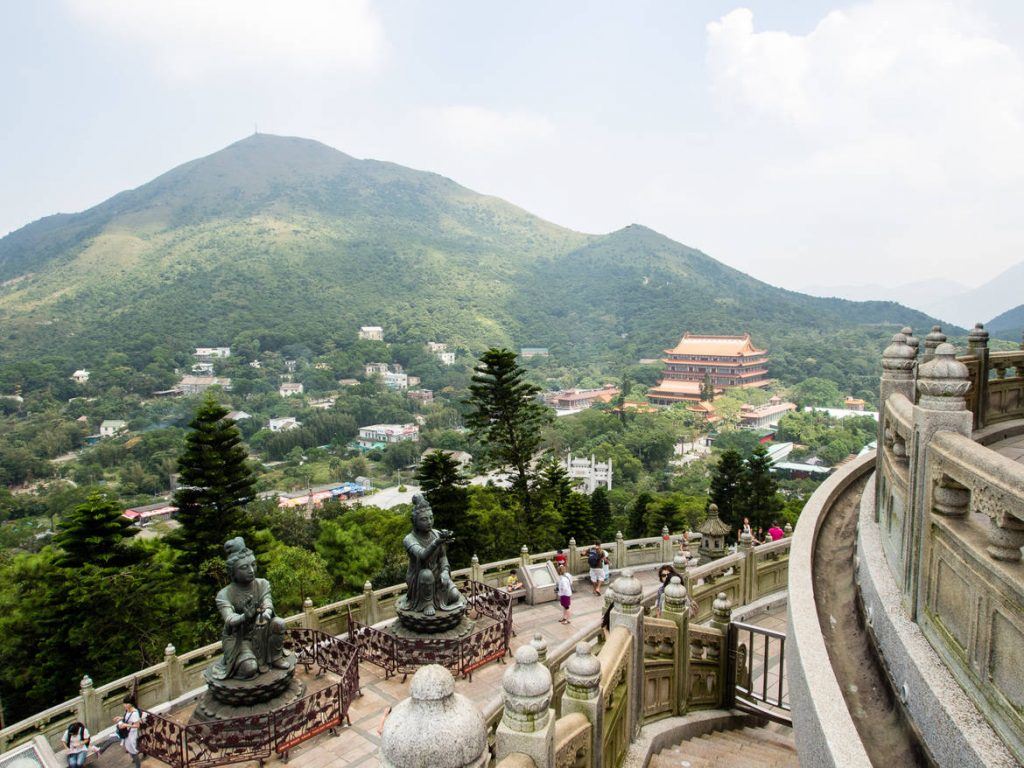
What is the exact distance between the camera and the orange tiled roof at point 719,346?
89.8 m

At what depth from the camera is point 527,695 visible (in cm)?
337

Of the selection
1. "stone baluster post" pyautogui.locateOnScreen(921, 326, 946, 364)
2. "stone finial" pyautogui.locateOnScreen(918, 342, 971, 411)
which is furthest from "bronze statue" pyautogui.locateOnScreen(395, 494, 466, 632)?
"stone finial" pyautogui.locateOnScreen(918, 342, 971, 411)

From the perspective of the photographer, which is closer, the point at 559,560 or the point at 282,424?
the point at 559,560

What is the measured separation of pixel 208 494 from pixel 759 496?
20.0m

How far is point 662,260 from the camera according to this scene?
176500mm

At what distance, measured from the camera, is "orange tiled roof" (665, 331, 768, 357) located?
89812mm

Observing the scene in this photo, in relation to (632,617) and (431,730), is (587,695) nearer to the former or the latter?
(632,617)

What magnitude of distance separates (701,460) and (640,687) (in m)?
52.3

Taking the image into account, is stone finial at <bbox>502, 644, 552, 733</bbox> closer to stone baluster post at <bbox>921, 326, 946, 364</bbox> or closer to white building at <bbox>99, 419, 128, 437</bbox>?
stone baluster post at <bbox>921, 326, 946, 364</bbox>

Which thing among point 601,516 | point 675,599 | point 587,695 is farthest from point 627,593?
point 601,516

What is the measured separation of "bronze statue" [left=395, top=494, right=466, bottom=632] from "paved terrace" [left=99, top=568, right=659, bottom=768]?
0.86 meters

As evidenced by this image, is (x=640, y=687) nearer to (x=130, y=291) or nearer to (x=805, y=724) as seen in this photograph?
(x=805, y=724)

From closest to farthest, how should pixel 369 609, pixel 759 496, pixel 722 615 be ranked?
pixel 722 615
pixel 369 609
pixel 759 496

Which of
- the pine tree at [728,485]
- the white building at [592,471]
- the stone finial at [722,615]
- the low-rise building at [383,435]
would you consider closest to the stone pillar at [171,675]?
the stone finial at [722,615]
